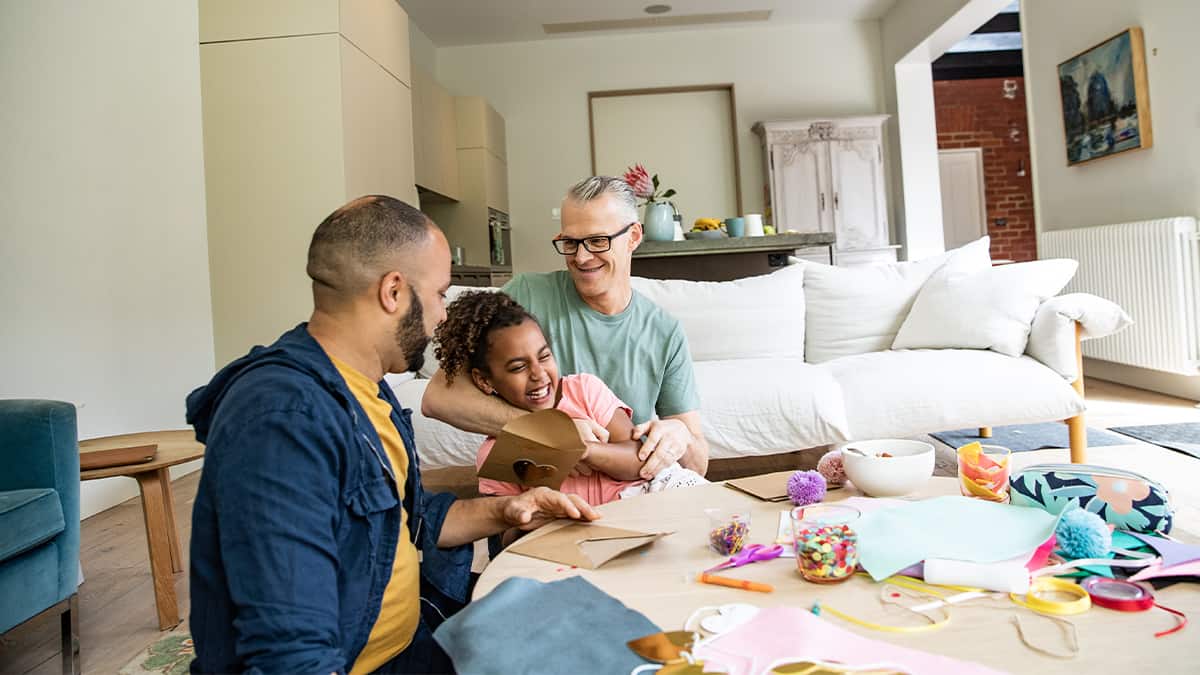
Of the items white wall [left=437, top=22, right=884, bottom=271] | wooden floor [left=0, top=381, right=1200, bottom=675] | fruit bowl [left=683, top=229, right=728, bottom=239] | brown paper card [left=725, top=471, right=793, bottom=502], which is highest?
white wall [left=437, top=22, right=884, bottom=271]

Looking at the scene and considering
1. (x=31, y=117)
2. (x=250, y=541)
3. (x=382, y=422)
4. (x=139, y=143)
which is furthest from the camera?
(x=139, y=143)

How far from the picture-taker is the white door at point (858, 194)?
709 centimetres

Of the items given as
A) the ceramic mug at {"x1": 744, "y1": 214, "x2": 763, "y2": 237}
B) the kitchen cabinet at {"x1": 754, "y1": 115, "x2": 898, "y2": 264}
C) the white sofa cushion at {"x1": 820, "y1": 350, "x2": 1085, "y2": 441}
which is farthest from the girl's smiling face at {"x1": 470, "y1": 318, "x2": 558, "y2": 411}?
the kitchen cabinet at {"x1": 754, "y1": 115, "x2": 898, "y2": 264}

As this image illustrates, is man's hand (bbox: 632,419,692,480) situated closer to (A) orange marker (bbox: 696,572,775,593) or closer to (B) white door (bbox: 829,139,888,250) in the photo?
(A) orange marker (bbox: 696,572,775,593)

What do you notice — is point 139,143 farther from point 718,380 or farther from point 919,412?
point 919,412

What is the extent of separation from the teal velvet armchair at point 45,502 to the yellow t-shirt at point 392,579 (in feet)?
3.82

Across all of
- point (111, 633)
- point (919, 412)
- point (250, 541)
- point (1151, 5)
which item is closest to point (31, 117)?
point (111, 633)

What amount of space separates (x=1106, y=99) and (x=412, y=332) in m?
4.99

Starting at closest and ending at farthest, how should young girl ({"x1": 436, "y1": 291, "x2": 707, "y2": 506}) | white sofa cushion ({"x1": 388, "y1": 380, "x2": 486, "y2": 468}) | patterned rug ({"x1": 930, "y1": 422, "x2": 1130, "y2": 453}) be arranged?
1. young girl ({"x1": 436, "y1": 291, "x2": 707, "y2": 506})
2. white sofa cushion ({"x1": 388, "y1": 380, "x2": 486, "y2": 468})
3. patterned rug ({"x1": 930, "y1": 422, "x2": 1130, "y2": 453})

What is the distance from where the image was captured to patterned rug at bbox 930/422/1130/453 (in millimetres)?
3371

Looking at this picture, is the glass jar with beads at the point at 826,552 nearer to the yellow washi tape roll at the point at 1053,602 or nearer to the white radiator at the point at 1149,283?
the yellow washi tape roll at the point at 1053,602

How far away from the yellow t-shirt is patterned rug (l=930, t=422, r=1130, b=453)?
284cm

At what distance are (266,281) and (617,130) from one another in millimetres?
4482

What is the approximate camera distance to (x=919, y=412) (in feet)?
8.43
